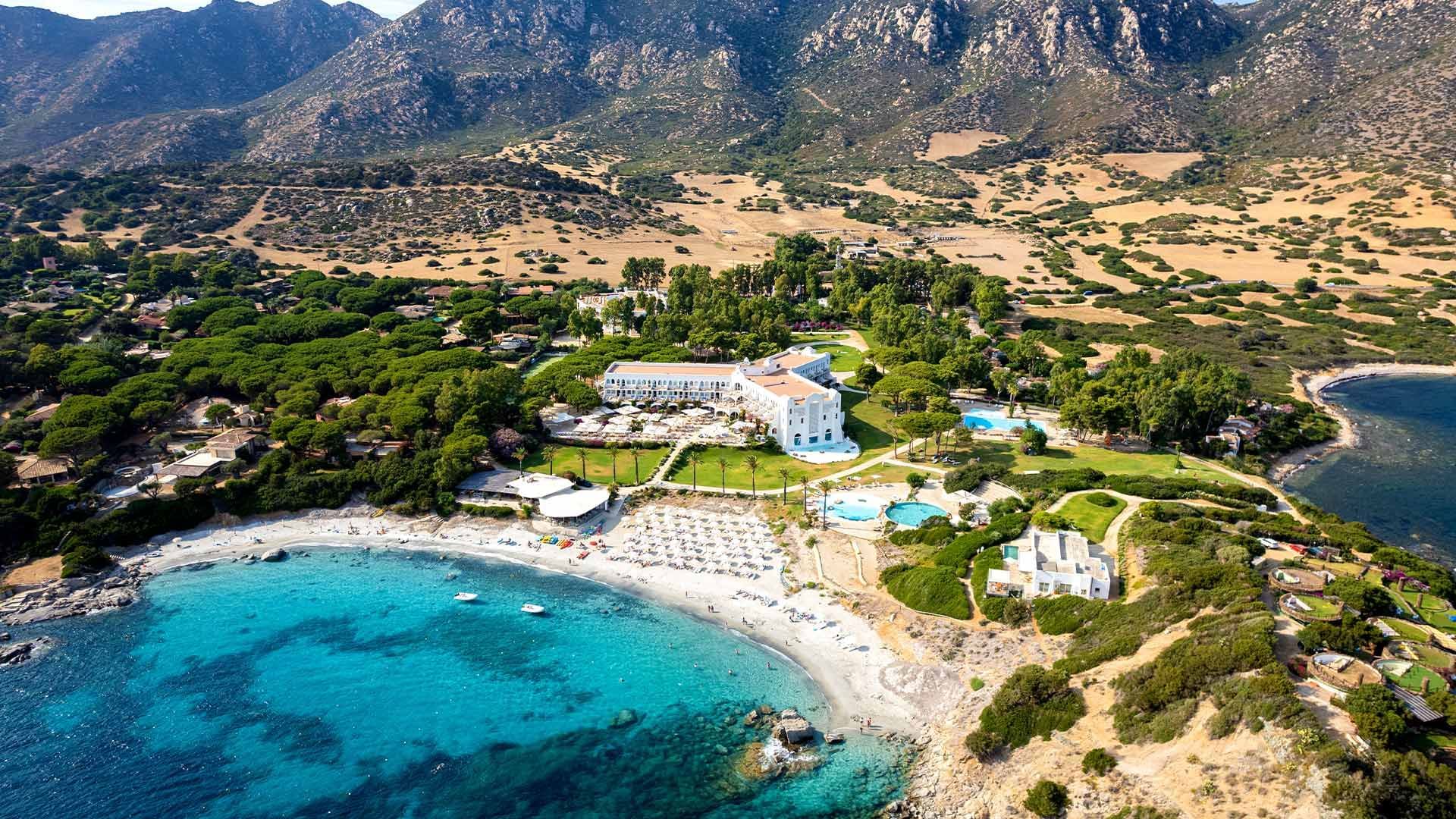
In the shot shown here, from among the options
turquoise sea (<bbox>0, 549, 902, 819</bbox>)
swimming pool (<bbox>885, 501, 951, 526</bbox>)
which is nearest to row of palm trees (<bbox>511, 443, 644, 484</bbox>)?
turquoise sea (<bbox>0, 549, 902, 819</bbox>)

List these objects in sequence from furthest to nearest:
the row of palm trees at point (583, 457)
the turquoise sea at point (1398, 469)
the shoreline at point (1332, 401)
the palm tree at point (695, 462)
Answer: the shoreline at point (1332, 401)
the row of palm trees at point (583, 457)
the palm tree at point (695, 462)
the turquoise sea at point (1398, 469)

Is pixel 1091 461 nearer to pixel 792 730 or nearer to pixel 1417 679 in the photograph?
pixel 1417 679

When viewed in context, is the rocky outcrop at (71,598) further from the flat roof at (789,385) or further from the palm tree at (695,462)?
the flat roof at (789,385)

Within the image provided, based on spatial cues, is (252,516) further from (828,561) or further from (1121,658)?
Answer: (1121,658)

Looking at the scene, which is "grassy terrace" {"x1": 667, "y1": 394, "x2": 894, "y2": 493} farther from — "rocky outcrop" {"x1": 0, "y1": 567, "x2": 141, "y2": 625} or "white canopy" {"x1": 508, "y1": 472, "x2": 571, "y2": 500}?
"rocky outcrop" {"x1": 0, "y1": 567, "x2": 141, "y2": 625}

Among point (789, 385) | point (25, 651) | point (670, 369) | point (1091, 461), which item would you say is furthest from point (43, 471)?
point (1091, 461)

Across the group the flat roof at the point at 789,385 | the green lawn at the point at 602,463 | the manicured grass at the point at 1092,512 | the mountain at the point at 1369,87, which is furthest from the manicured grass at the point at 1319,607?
the mountain at the point at 1369,87
